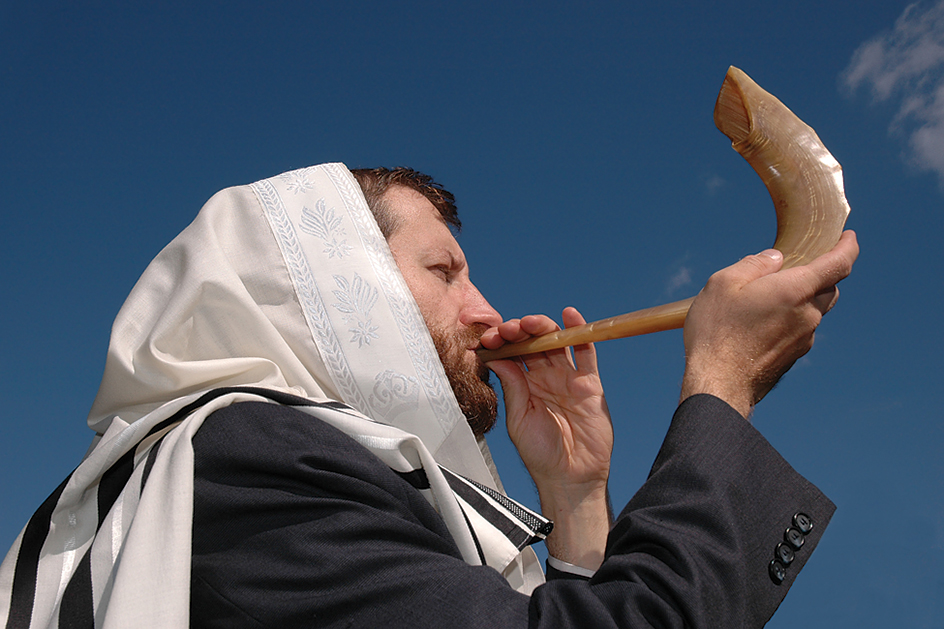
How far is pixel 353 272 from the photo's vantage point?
232 cm

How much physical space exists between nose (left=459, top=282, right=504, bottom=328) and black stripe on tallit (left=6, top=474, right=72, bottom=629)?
1.46 metres

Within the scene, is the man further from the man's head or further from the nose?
the nose

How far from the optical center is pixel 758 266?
5.82 feet

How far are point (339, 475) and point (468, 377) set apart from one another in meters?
1.18

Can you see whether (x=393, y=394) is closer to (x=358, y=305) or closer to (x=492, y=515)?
(x=358, y=305)

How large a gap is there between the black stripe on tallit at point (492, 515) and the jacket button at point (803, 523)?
0.64m

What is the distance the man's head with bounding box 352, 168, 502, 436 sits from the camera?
2.60 metres

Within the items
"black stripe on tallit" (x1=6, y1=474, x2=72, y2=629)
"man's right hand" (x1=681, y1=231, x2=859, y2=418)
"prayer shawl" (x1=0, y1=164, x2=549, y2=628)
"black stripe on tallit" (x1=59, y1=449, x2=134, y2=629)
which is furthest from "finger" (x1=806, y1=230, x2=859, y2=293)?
"black stripe on tallit" (x1=6, y1=474, x2=72, y2=629)

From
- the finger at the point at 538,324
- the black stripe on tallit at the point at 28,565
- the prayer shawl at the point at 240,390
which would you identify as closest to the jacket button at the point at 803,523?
the prayer shawl at the point at 240,390

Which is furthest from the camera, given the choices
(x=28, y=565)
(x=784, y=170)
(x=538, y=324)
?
(x=538, y=324)

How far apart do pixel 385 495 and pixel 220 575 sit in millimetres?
383

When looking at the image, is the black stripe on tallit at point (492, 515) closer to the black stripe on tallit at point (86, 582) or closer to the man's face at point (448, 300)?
the man's face at point (448, 300)

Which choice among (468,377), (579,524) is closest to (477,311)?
(468,377)

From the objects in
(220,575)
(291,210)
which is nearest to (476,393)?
(291,210)
